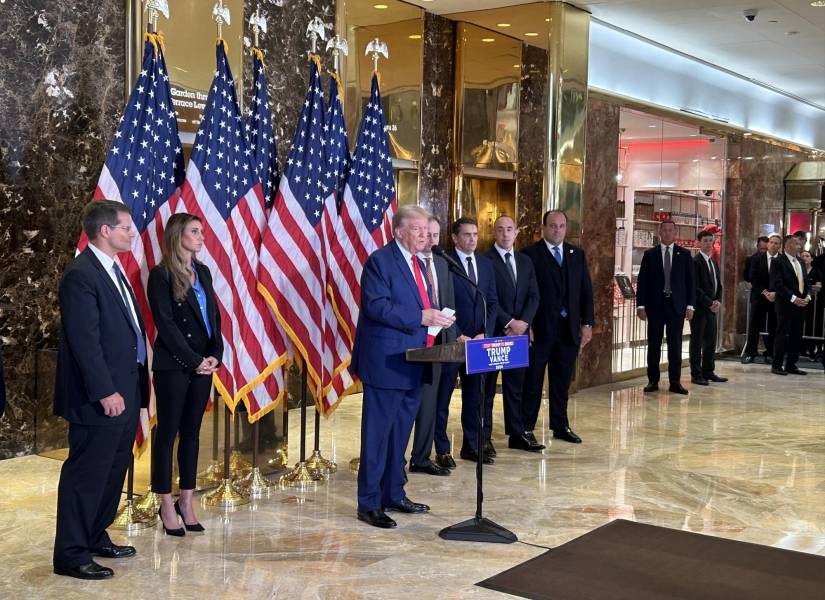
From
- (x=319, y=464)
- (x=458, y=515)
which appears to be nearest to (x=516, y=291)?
(x=319, y=464)

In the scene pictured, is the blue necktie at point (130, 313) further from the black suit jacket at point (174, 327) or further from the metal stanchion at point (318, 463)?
the metal stanchion at point (318, 463)

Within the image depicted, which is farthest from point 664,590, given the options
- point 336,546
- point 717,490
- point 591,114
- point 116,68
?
point 591,114

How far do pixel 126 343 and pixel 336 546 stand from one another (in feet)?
4.95

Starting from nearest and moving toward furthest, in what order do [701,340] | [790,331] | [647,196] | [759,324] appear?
[701,340] < [647,196] < [790,331] < [759,324]

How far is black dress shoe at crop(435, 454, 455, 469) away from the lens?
22.5ft

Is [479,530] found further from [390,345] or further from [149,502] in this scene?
[149,502]

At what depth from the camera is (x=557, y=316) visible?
303 inches

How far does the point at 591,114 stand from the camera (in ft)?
35.7

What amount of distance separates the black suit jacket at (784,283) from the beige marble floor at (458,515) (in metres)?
3.71

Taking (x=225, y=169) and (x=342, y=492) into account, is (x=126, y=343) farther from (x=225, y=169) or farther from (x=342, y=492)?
(x=342, y=492)

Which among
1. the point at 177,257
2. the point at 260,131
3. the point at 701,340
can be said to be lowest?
the point at 701,340

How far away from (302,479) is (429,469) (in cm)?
89

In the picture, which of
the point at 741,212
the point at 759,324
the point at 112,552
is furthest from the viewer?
the point at 741,212

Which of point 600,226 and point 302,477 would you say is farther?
point 600,226
